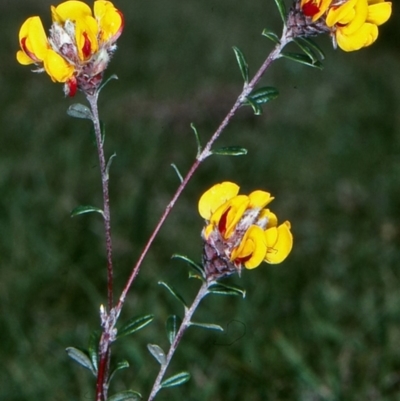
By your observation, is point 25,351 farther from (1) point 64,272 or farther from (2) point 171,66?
(2) point 171,66

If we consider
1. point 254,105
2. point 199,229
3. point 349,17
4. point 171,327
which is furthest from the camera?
point 199,229

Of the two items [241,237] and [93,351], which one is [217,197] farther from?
[93,351]

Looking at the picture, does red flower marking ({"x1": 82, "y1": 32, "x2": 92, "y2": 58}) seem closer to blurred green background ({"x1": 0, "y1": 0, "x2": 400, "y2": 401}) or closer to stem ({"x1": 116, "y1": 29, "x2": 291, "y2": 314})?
stem ({"x1": 116, "y1": 29, "x2": 291, "y2": 314})

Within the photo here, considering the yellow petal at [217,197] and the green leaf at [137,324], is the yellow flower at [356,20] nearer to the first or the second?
the yellow petal at [217,197]

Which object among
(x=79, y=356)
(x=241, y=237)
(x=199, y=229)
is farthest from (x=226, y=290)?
(x=199, y=229)

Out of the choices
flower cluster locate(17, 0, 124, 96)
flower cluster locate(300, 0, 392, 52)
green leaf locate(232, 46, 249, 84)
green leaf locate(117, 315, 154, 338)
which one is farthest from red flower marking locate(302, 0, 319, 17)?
green leaf locate(117, 315, 154, 338)

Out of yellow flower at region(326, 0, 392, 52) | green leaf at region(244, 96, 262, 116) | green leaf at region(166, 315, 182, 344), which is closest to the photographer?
yellow flower at region(326, 0, 392, 52)

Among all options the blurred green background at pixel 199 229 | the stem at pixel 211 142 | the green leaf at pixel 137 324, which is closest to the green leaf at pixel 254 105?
the stem at pixel 211 142
